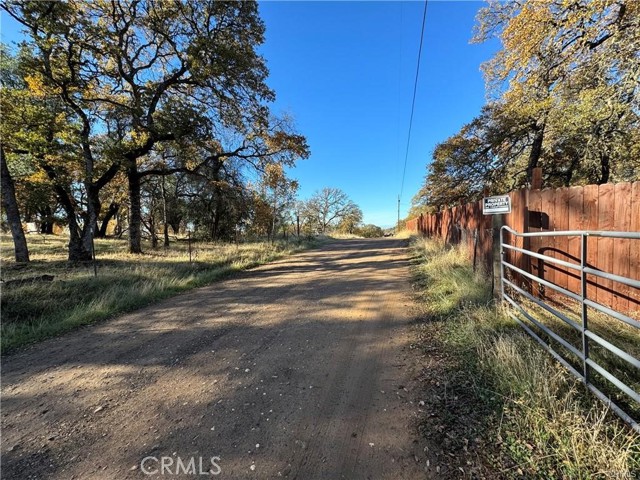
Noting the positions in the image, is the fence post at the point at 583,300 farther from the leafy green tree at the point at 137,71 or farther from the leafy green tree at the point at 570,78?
the leafy green tree at the point at 137,71

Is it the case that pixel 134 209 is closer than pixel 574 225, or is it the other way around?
pixel 574 225

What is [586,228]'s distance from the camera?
4.26 meters

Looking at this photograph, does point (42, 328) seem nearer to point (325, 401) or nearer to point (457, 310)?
point (325, 401)

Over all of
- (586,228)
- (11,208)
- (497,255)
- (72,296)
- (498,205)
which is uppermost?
(11,208)

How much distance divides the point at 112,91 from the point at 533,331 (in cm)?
1704

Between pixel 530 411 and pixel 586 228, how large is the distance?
3.45 metres

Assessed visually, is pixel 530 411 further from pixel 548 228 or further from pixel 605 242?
pixel 548 228

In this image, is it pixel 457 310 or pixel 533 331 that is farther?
pixel 457 310

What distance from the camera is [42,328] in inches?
182

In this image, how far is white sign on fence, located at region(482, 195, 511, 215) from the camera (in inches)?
180

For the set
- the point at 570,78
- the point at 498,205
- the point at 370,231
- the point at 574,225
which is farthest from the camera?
the point at 370,231

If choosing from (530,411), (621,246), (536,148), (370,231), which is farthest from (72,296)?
(370,231)

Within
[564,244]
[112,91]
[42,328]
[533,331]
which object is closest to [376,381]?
[533,331]

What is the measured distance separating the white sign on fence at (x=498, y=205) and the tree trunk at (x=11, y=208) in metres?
12.6
